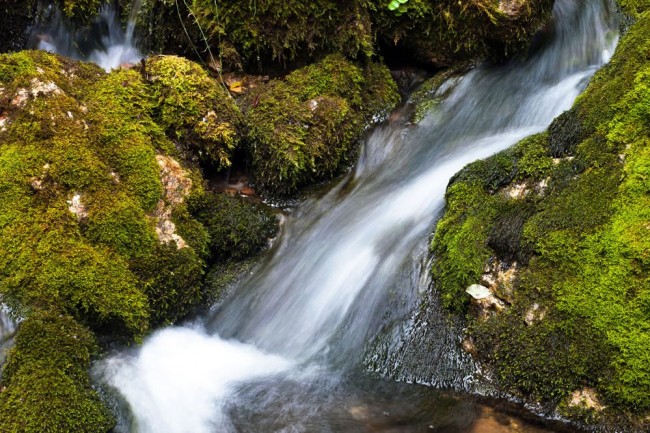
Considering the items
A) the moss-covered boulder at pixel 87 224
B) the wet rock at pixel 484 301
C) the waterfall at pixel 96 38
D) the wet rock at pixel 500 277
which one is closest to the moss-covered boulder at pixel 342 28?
the waterfall at pixel 96 38

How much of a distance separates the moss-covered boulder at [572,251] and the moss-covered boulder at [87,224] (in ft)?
6.12

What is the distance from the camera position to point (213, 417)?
10.7 feet

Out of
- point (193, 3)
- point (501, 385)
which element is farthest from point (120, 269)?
point (193, 3)

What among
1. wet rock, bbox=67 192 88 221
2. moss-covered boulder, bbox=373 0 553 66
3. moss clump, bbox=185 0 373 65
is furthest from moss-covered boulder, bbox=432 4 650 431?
wet rock, bbox=67 192 88 221

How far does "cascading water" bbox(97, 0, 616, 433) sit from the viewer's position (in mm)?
3312

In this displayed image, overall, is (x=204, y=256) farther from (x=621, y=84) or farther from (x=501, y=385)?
(x=621, y=84)

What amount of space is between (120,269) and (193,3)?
285 centimetres

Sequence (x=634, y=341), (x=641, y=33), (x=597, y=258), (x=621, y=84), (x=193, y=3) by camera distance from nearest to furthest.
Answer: (x=634, y=341)
(x=597, y=258)
(x=621, y=84)
(x=641, y=33)
(x=193, y=3)

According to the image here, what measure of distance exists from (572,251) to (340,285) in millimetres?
1647

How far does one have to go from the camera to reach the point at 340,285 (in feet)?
13.6

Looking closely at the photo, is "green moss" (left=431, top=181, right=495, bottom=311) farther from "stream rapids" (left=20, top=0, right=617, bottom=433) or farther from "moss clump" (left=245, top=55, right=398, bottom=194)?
"moss clump" (left=245, top=55, right=398, bottom=194)

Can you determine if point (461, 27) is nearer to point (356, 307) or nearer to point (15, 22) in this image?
point (356, 307)

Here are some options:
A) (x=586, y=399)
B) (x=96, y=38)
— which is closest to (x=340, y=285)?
(x=586, y=399)

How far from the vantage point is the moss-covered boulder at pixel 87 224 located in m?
3.11
